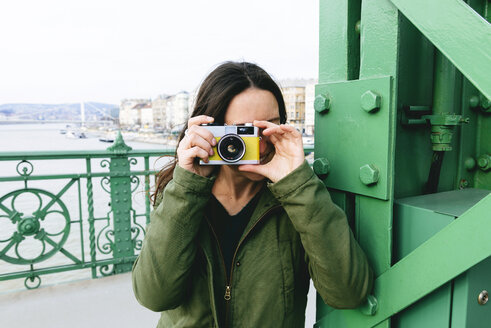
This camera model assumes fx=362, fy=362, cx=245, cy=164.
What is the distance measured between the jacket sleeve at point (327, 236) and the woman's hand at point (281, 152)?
65 mm

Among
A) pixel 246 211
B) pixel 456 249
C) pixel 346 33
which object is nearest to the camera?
pixel 456 249

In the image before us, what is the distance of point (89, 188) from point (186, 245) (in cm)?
271

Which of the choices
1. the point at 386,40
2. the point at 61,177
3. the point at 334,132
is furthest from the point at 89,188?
the point at 386,40

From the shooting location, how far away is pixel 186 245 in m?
1.12

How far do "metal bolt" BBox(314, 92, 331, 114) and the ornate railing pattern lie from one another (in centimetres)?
232

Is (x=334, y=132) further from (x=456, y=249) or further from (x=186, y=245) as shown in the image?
(x=186, y=245)

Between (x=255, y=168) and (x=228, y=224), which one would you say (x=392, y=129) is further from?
(x=228, y=224)

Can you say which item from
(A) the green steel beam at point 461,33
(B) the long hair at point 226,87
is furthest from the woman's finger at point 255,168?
(A) the green steel beam at point 461,33

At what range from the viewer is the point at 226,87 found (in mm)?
1271

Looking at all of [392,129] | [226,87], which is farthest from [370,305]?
[226,87]

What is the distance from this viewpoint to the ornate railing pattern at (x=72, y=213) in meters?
3.23

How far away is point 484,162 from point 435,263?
1.60 ft

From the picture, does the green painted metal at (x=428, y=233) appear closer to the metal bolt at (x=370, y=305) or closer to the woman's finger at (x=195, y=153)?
the metal bolt at (x=370, y=305)

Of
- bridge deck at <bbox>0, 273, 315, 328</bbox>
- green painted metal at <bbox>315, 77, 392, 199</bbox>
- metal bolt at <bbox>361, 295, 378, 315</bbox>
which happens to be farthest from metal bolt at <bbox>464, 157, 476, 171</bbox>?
bridge deck at <bbox>0, 273, 315, 328</bbox>
